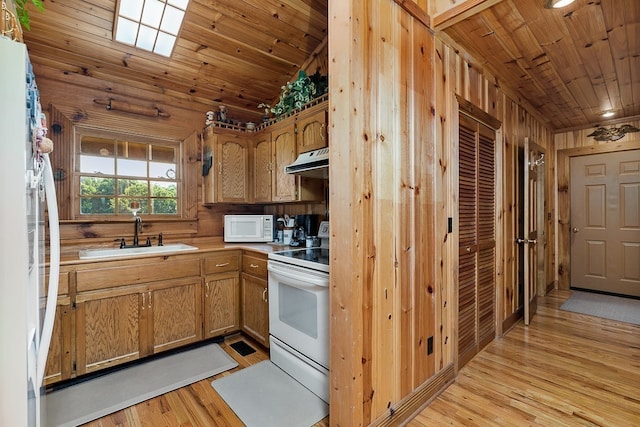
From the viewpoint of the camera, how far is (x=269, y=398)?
1.93 meters

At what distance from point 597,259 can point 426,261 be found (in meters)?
3.97

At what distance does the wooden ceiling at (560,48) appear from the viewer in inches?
74.5

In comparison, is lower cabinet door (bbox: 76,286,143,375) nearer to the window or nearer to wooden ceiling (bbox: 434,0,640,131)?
the window

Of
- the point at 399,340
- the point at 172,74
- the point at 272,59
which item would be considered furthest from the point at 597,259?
the point at 172,74

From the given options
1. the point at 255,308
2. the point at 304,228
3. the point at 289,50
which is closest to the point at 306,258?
the point at 255,308

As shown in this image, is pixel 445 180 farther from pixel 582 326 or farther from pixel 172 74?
pixel 172 74

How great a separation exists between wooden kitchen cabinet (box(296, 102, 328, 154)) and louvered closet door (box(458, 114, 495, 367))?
42.2 inches

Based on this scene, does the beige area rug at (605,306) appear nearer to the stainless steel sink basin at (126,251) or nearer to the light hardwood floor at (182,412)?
the light hardwood floor at (182,412)

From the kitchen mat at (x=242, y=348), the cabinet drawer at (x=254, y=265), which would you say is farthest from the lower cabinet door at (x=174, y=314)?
the cabinet drawer at (x=254, y=265)

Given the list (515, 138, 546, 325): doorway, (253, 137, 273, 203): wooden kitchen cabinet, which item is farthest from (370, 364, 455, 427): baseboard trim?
(253, 137, 273, 203): wooden kitchen cabinet

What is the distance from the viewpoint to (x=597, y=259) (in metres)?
4.18

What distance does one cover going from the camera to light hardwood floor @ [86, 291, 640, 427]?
1.73 m

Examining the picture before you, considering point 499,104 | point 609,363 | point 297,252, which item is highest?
point 499,104

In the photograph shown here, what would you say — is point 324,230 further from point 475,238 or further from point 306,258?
point 475,238
